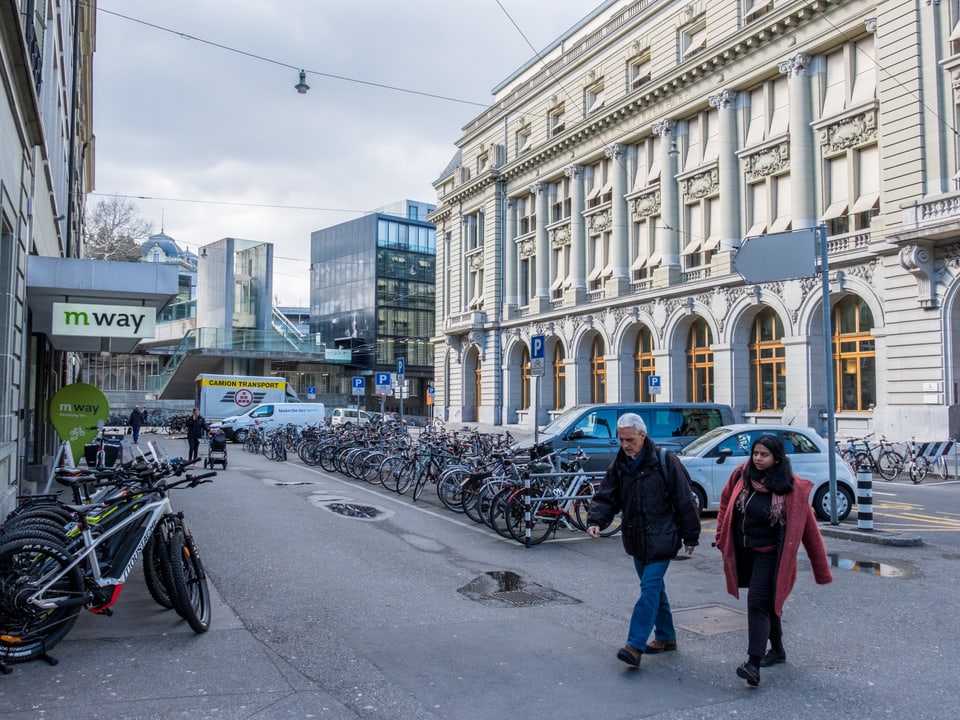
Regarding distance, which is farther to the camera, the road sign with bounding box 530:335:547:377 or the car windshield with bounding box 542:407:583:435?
the road sign with bounding box 530:335:547:377

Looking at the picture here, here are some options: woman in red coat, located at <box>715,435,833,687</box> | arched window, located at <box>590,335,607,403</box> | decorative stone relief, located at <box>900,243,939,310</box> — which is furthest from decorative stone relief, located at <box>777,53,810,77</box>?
woman in red coat, located at <box>715,435,833,687</box>

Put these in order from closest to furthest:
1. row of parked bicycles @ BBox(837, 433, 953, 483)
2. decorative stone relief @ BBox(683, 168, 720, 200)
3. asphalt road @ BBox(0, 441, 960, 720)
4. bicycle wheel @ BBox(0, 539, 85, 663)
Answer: asphalt road @ BBox(0, 441, 960, 720) < bicycle wheel @ BBox(0, 539, 85, 663) < row of parked bicycles @ BBox(837, 433, 953, 483) < decorative stone relief @ BBox(683, 168, 720, 200)

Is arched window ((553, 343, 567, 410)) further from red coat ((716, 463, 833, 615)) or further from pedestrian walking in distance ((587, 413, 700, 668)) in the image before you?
red coat ((716, 463, 833, 615))

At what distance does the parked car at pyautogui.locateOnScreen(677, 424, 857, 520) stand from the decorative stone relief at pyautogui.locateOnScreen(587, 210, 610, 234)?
2862 centimetres

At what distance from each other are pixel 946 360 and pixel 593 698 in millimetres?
22913

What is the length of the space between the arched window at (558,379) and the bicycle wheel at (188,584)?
126 ft

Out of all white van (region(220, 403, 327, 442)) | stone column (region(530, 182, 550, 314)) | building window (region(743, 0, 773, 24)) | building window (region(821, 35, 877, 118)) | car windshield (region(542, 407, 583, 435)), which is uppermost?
building window (region(743, 0, 773, 24))

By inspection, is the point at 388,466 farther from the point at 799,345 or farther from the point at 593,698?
the point at 799,345

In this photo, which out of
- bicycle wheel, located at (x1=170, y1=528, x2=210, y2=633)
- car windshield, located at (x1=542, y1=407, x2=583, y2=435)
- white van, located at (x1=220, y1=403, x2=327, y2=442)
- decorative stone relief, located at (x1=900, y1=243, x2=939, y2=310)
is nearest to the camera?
bicycle wheel, located at (x1=170, y1=528, x2=210, y2=633)

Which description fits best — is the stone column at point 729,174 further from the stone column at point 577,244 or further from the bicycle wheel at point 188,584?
the bicycle wheel at point 188,584

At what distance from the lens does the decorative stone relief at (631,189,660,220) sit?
36.5 m

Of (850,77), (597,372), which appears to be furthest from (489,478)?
(597,372)

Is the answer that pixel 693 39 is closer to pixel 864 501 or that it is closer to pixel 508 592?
pixel 864 501

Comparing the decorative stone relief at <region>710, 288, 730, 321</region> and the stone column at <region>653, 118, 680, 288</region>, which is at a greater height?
the stone column at <region>653, 118, 680, 288</region>
